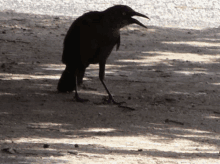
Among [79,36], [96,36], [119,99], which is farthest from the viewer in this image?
[119,99]

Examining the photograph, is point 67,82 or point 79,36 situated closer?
point 79,36

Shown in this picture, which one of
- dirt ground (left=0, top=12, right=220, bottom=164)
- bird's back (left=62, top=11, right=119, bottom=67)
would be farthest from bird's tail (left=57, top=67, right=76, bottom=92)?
bird's back (left=62, top=11, right=119, bottom=67)

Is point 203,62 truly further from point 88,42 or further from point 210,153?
point 210,153

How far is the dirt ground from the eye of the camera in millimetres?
4738

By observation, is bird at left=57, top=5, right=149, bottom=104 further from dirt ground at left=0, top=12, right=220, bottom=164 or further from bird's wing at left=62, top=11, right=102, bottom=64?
dirt ground at left=0, top=12, right=220, bottom=164

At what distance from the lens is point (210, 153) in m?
4.88

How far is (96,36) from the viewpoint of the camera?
612 cm

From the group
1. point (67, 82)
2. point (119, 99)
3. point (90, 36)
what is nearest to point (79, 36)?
point (90, 36)

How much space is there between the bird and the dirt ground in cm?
59

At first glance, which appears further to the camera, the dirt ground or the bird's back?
the bird's back

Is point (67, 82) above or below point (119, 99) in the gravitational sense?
above

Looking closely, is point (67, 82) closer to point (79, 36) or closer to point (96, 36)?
point (79, 36)

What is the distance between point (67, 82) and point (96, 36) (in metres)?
1.01

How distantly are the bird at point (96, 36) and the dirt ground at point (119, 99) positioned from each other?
590 mm
